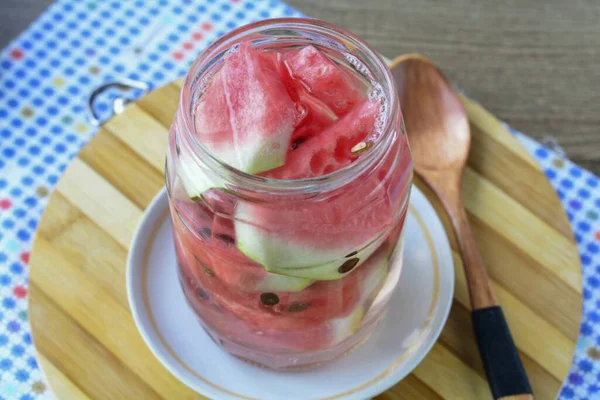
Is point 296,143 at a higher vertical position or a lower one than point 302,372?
higher

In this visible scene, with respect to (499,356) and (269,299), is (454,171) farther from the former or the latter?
(269,299)

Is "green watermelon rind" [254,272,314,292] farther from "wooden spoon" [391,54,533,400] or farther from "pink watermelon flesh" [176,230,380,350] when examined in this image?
"wooden spoon" [391,54,533,400]

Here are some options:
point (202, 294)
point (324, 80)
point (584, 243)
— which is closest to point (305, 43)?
point (324, 80)

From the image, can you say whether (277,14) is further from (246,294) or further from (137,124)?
(246,294)

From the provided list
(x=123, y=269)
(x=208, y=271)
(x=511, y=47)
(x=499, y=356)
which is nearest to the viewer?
(x=208, y=271)

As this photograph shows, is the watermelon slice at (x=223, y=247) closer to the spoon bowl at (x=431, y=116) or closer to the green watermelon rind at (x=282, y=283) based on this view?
the green watermelon rind at (x=282, y=283)

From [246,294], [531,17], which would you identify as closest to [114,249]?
[246,294]
